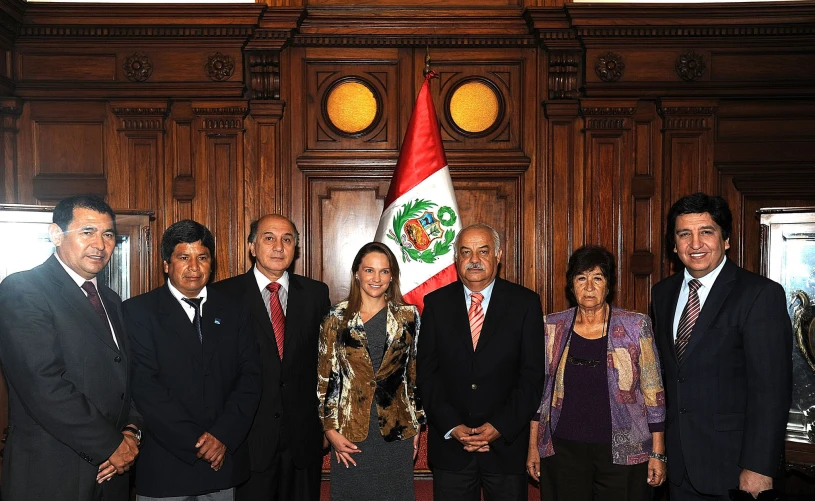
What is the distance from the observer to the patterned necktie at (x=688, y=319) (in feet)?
9.35

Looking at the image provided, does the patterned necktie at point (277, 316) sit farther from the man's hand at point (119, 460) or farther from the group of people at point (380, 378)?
the man's hand at point (119, 460)

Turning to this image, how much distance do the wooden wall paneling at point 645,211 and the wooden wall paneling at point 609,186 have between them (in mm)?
38

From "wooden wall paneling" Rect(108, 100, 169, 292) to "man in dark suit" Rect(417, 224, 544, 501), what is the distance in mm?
2228

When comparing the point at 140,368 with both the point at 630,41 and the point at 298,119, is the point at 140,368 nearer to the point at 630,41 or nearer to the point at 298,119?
the point at 298,119

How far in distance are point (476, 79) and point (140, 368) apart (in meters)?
2.89

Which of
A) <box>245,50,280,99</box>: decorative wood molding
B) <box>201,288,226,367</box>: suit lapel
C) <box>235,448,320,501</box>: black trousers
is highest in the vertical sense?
<box>245,50,280,99</box>: decorative wood molding

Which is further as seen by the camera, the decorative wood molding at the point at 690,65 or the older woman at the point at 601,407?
the decorative wood molding at the point at 690,65

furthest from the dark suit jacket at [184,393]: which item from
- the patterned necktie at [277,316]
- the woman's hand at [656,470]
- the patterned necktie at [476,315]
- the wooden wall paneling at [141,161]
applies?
the woman's hand at [656,470]

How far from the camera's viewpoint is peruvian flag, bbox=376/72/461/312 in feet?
13.6

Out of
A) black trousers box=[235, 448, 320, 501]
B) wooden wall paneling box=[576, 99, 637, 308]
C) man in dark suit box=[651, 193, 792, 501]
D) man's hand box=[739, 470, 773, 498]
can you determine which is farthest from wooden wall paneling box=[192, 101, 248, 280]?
man's hand box=[739, 470, 773, 498]

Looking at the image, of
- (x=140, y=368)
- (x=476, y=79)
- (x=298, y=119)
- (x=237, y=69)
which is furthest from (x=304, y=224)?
(x=140, y=368)

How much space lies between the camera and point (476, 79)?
14.9ft

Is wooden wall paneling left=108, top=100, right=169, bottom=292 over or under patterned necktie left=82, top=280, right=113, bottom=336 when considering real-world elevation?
over

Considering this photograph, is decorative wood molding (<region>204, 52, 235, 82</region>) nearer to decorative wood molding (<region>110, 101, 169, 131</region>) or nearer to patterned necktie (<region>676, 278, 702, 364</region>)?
decorative wood molding (<region>110, 101, 169, 131</region>)
